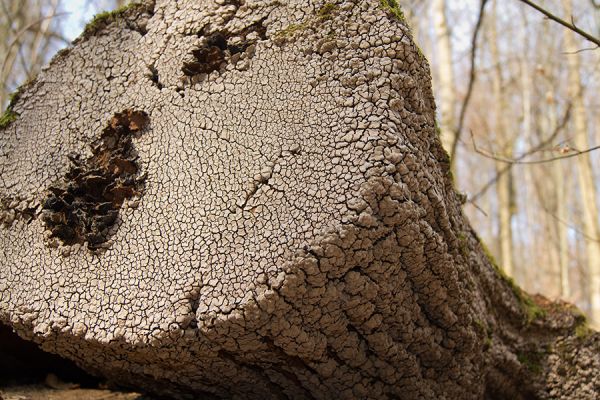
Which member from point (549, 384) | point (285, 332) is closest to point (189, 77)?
point (285, 332)

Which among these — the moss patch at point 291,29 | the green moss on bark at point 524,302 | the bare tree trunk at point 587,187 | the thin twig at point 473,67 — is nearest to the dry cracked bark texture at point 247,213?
the moss patch at point 291,29

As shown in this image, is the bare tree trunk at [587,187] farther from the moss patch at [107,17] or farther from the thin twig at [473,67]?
the moss patch at [107,17]

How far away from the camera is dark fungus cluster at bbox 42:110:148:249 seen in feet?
5.30

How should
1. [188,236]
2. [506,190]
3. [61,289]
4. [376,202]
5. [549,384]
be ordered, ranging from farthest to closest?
[506,190], [549,384], [61,289], [188,236], [376,202]

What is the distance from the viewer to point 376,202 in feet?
4.40

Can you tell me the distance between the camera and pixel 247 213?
1.42 meters

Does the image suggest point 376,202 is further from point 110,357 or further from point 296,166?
point 110,357

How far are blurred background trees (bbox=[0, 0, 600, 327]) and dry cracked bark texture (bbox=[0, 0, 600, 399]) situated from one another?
81 centimetres

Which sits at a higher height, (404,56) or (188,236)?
(404,56)

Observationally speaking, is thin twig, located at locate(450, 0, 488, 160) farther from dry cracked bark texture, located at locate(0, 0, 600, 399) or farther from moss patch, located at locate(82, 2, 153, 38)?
moss patch, located at locate(82, 2, 153, 38)

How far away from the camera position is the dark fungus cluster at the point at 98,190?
1.62 metres

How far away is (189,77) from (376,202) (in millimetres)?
766

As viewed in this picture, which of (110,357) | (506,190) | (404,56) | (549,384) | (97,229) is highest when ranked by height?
(506,190)

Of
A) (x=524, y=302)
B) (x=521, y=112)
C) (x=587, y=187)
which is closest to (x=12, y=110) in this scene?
(x=524, y=302)
